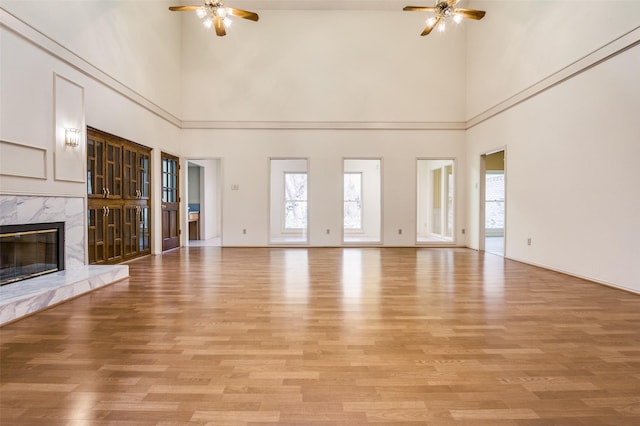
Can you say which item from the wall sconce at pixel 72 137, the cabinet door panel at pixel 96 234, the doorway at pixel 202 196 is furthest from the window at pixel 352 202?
the wall sconce at pixel 72 137

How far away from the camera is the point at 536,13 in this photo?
5.76m

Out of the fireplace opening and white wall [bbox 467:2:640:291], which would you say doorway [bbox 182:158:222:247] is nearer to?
the fireplace opening


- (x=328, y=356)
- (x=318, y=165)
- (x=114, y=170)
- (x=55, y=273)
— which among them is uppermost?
(x=318, y=165)

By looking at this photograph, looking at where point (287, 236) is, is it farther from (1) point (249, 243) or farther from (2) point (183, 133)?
(2) point (183, 133)

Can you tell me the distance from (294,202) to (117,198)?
6.31m

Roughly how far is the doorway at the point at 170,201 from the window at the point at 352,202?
17.8 ft

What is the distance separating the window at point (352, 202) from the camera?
37.8 ft

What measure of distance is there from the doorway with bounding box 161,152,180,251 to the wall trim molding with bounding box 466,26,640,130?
23.6 ft

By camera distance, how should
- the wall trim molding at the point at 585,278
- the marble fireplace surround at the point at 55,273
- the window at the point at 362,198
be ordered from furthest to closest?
the window at the point at 362,198 → the wall trim molding at the point at 585,278 → the marble fireplace surround at the point at 55,273

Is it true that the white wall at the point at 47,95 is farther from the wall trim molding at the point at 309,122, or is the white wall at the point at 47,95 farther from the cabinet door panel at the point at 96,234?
the cabinet door panel at the point at 96,234

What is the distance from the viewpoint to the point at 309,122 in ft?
27.7

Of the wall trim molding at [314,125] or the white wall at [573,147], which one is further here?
the wall trim molding at [314,125]

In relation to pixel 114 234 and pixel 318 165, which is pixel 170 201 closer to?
pixel 114 234

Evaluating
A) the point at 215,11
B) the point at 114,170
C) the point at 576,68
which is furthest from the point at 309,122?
the point at 576,68
